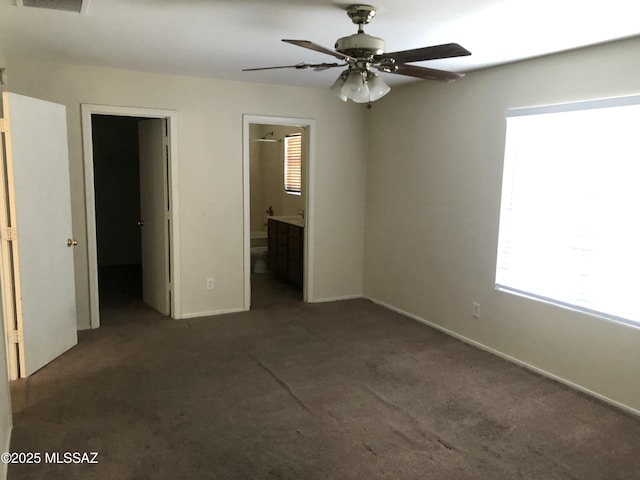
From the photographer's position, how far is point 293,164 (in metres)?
7.46

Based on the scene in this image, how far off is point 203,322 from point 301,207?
2771 millimetres

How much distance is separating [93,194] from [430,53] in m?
3.40

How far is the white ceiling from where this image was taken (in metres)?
A: 2.62

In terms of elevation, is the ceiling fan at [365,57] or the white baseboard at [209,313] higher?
the ceiling fan at [365,57]

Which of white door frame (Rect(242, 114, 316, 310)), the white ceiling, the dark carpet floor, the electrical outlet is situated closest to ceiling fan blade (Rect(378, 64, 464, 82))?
the white ceiling

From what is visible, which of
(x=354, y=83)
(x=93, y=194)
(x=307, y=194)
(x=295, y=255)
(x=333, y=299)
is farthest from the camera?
(x=295, y=255)

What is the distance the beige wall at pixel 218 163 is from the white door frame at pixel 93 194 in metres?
0.05

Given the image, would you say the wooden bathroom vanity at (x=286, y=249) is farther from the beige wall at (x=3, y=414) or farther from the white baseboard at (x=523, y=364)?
the beige wall at (x=3, y=414)

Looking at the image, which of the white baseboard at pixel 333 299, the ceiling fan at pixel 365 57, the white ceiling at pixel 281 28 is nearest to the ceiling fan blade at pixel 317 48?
the ceiling fan at pixel 365 57

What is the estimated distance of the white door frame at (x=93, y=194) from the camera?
14.6ft

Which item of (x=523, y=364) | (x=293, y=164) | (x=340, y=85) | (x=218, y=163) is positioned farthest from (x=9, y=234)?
(x=293, y=164)

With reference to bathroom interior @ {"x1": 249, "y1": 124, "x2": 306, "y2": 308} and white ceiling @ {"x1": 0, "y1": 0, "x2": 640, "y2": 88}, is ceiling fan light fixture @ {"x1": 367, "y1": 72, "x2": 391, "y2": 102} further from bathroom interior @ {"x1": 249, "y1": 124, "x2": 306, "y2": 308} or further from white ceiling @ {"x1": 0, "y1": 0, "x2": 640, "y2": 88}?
bathroom interior @ {"x1": 249, "y1": 124, "x2": 306, "y2": 308}

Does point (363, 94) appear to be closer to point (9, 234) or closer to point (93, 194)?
point (9, 234)

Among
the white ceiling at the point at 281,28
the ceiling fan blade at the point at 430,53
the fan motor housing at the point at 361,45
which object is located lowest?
the ceiling fan blade at the point at 430,53
